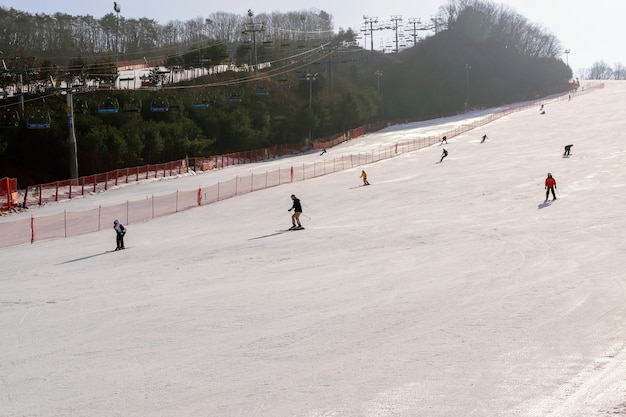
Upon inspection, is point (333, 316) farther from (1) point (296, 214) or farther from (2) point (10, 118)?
(2) point (10, 118)

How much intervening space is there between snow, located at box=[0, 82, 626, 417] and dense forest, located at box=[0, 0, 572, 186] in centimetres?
2335

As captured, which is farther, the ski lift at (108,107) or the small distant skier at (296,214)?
the ski lift at (108,107)

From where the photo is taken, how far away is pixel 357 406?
9.12 meters

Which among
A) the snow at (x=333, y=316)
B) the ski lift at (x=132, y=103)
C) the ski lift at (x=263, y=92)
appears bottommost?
the snow at (x=333, y=316)

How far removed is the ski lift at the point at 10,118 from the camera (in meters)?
41.8

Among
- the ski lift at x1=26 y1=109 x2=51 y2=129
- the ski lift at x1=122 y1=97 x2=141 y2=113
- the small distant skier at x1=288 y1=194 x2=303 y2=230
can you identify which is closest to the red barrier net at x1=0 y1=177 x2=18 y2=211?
the ski lift at x1=26 y1=109 x2=51 y2=129

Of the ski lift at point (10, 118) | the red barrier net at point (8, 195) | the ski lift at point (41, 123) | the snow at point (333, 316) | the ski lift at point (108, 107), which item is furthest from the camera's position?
the ski lift at point (108, 107)

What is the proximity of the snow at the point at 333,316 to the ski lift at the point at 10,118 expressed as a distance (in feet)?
53.1

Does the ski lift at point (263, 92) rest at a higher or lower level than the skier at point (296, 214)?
higher

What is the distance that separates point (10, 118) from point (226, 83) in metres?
42.4

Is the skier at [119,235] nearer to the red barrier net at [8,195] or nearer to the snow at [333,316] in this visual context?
the snow at [333,316]

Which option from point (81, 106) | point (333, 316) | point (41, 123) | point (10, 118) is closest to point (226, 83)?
point (81, 106)

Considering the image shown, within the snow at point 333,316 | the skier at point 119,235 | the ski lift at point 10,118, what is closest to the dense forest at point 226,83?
the ski lift at point 10,118

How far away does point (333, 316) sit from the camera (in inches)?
539
